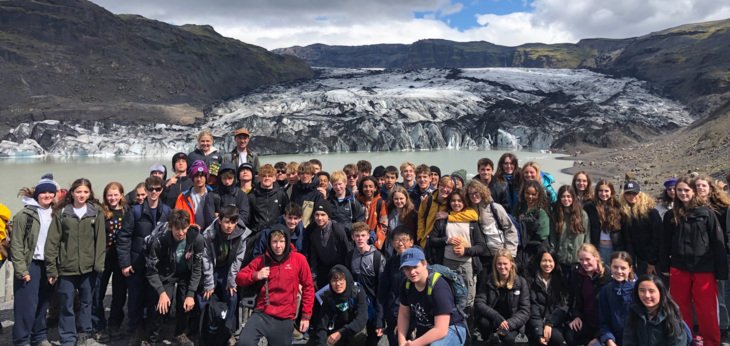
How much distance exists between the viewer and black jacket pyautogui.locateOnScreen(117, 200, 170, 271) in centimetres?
467

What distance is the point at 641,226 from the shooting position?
4.77 metres

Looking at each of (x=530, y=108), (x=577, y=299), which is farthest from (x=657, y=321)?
(x=530, y=108)

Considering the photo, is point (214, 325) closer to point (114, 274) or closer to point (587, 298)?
point (114, 274)

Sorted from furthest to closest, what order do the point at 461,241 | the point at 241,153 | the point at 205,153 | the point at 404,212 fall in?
the point at 241,153, the point at 205,153, the point at 404,212, the point at 461,241

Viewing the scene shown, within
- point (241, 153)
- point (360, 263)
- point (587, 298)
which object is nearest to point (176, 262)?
point (360, 263)

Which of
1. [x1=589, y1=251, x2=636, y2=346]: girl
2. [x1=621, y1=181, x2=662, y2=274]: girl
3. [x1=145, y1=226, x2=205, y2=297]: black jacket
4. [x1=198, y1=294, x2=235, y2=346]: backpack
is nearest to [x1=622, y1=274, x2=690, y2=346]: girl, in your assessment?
[x1=589, y1=251, x2=636, y2=346]: girl

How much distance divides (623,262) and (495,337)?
1.27 m

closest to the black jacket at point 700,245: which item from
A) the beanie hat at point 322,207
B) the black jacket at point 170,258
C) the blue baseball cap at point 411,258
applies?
the blue baseball cap at point 411,258

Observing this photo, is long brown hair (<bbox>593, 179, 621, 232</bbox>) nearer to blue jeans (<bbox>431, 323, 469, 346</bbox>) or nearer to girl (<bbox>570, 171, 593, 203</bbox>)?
girl (<bbox>570, 171, 593, 203</bbox>)

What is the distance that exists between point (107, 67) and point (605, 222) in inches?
2350

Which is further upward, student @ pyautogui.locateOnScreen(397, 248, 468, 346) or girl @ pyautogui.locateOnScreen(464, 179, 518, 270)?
girl @ pyautogui.locateOnScreen(464, 179, 518, 270)

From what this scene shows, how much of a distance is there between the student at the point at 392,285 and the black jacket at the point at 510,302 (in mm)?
788

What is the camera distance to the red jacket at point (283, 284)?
421cm

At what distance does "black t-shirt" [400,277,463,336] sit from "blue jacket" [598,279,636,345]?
125cm
